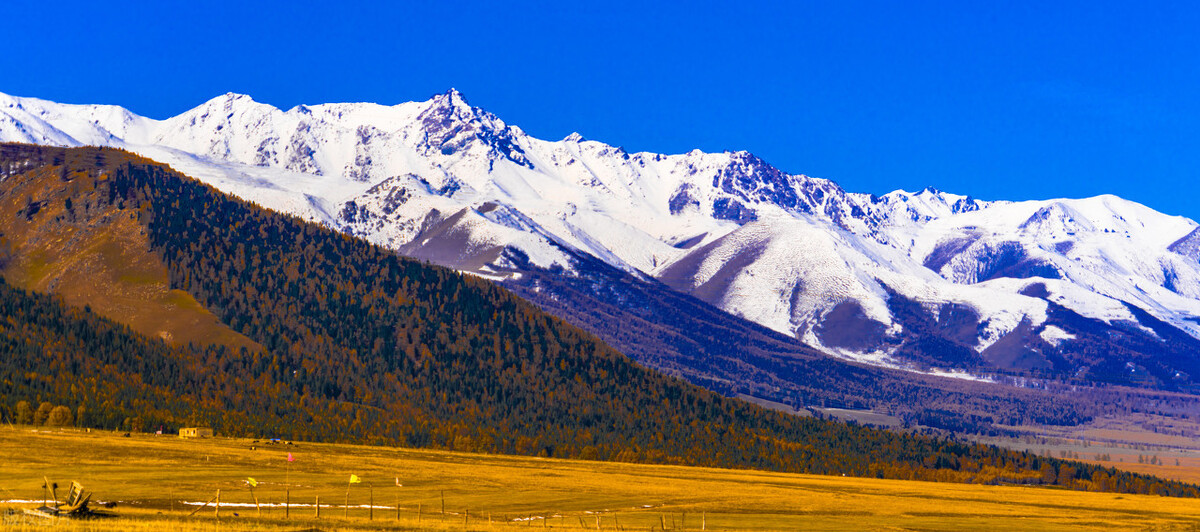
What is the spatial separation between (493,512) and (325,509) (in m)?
21.4

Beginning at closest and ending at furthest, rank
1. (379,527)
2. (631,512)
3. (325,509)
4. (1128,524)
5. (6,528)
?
1. (6,528)
2. (379,527)
3. (325,509)
4. (631,512)
5. (1128,524)

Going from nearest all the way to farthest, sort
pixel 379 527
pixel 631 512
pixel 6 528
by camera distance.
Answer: pixel 6 528
pixel 379 527
pixel 631 512

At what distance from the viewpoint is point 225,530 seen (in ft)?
394

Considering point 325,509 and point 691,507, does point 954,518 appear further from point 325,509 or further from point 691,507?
point 325,509

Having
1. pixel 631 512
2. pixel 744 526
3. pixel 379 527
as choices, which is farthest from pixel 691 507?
pixel 379 527

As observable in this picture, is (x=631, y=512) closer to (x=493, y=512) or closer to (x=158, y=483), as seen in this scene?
(x=493, y=512)

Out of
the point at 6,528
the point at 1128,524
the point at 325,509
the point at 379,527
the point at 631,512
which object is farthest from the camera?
the point at 1128,524

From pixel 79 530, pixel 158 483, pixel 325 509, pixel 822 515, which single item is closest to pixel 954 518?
pixel 822 515

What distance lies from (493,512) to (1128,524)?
88288 mm

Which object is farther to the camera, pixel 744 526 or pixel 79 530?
pixel 744 526

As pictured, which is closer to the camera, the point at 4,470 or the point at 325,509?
the point at 325,509

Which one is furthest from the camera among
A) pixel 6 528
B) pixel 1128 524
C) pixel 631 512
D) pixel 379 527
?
pixel 1128 524

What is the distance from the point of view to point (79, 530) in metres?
115

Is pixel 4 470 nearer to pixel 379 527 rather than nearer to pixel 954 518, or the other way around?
pixel 379 527
